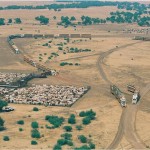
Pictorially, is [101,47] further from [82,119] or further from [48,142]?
[48,142]

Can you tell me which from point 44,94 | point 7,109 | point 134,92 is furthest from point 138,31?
point 7,109

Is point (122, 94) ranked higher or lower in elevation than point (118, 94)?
lower

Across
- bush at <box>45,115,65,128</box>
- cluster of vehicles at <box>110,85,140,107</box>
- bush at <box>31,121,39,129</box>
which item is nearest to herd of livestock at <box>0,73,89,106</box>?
cluster of vehicles at <box>110,85,140,107</box>

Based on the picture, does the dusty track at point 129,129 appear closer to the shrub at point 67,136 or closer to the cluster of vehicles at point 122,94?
the cluster of vehicles at point 122,94

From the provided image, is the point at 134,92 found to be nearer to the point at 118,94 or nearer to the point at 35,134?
the point at 118,94

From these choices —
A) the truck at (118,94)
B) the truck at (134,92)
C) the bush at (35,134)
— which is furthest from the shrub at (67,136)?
the truck at (134,92)

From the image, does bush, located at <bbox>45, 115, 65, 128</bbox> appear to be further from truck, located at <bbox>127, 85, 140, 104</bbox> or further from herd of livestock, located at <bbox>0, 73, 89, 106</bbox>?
truck, located at <bbox>127, 85, 140, 104</bbox>
